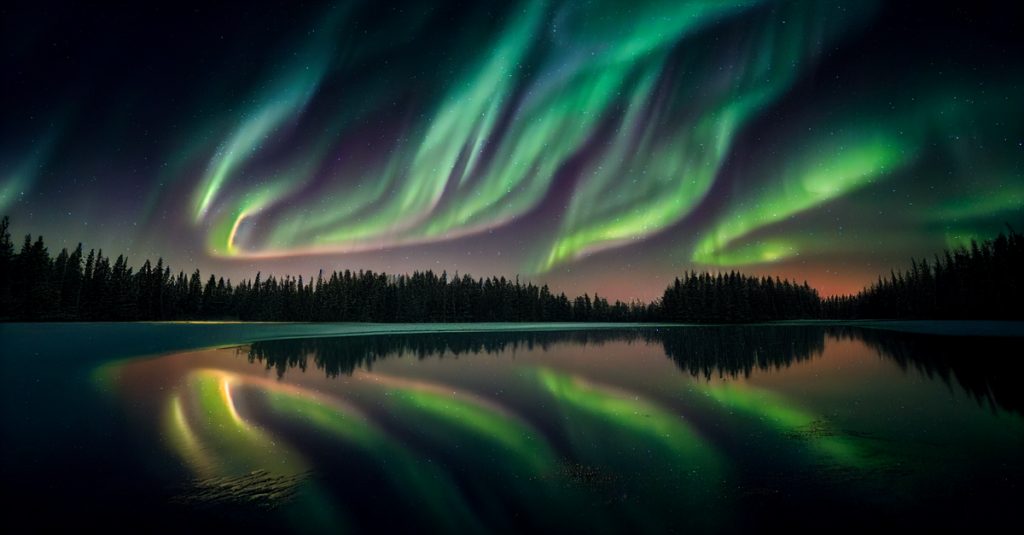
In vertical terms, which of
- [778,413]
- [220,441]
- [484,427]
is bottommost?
[778,413]

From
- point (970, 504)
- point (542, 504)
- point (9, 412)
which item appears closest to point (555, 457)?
point (542, 504)

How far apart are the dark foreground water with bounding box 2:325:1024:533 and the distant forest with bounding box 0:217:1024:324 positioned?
60050 millimetres

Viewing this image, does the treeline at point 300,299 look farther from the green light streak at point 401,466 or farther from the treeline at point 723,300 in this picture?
the green light streak at point 401,466

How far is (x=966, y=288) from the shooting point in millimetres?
79812

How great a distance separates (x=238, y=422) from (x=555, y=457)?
23.4 ft

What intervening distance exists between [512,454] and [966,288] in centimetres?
10981

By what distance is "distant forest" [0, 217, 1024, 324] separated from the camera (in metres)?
65.9

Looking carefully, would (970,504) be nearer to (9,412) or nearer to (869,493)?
(869,493)

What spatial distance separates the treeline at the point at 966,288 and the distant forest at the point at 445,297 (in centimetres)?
22

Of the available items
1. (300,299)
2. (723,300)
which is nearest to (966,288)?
(723,300)

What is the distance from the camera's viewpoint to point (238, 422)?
9625mm

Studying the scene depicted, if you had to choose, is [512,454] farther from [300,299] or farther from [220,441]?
[300,299]

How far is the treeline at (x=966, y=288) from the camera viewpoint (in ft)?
217

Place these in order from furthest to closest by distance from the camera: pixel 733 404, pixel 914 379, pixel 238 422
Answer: pixel 914 379
pixel 733 404
pixel 238 422
